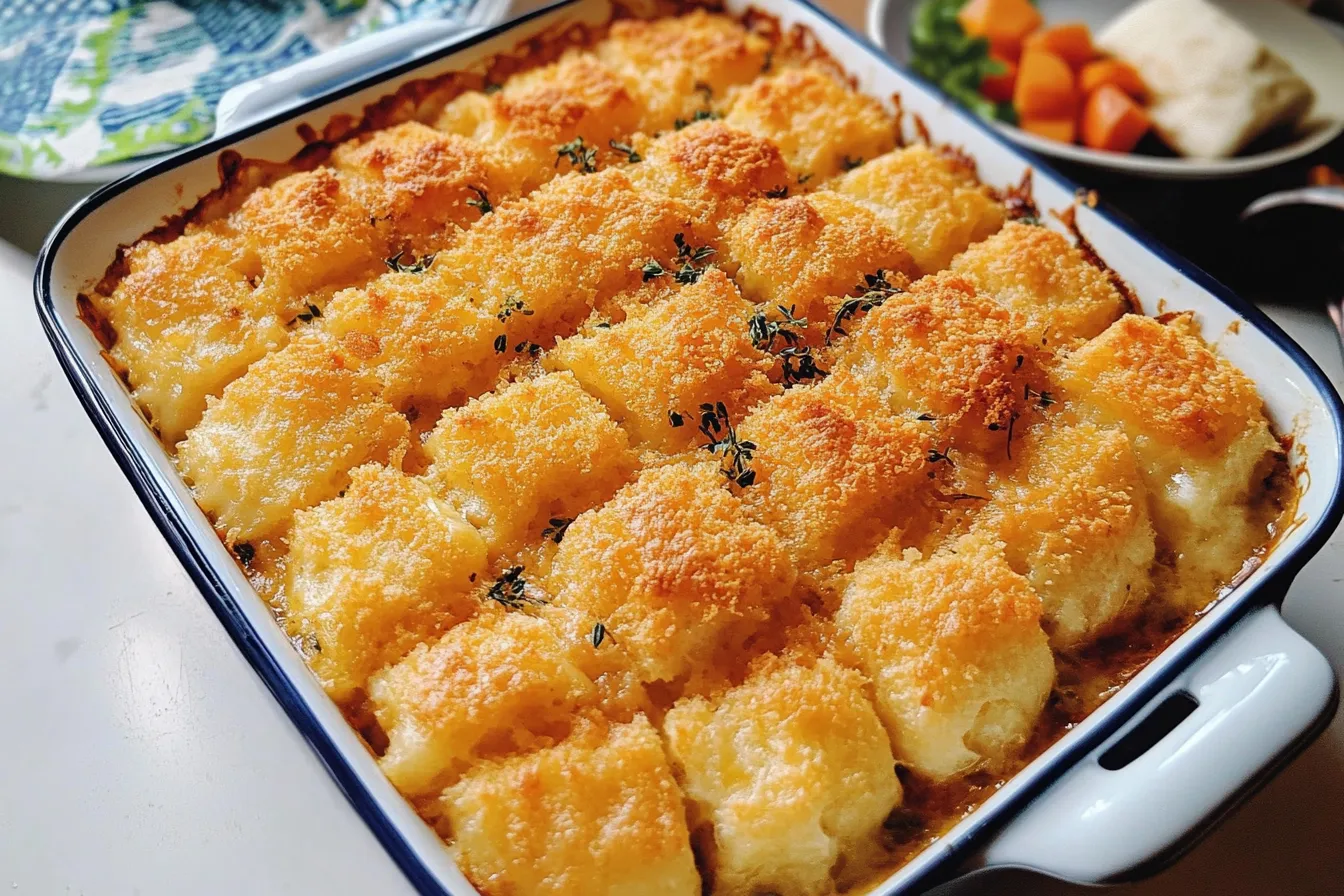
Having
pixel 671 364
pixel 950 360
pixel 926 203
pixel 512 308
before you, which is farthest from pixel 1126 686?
pixel 512 308

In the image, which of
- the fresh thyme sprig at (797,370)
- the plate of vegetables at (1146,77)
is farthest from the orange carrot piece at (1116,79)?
the fresh thyme sprig at (797,370)

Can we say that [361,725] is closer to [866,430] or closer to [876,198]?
[866,430]

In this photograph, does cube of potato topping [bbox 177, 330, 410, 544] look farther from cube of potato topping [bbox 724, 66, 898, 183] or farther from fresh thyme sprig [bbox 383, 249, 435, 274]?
cube of potato topping [bbox 724, 66, 898, 183]

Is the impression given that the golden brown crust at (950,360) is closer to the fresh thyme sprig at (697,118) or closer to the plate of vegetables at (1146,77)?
the fresh thyme sprig at (697,118)

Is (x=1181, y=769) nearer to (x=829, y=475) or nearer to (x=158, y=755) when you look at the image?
(x=829, y=475)

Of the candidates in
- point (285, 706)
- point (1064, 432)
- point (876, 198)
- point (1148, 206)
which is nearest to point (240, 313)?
point (285, 706)

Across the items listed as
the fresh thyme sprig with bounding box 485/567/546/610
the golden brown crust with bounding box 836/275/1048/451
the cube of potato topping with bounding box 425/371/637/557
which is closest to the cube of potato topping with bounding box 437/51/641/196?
the cube of potato topping with bounding box 425/371/637/557

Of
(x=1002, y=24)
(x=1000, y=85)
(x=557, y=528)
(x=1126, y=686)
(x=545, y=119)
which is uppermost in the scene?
(x=545, y=119)

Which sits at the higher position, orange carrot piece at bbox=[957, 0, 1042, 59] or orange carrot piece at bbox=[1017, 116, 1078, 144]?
orange carrot piece at bbox=[957, 0, 1042, 59]
